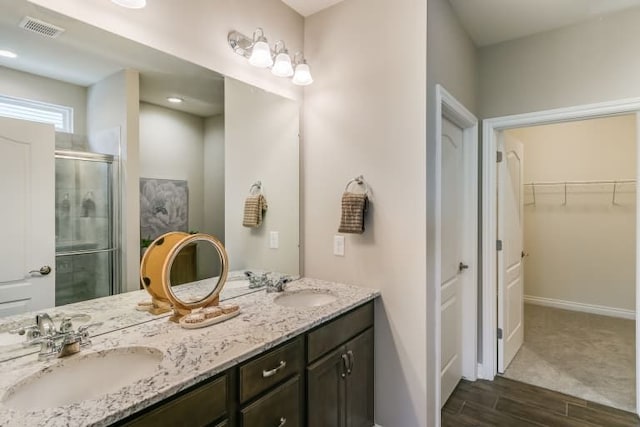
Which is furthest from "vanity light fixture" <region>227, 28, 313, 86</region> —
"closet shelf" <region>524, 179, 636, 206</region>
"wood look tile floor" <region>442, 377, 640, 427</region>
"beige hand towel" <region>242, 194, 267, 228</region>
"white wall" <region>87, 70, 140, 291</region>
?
"closet shelf" <region>524, 179, 636, 206</region>

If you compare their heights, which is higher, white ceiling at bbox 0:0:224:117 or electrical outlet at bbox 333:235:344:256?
white ceiling at bbox 0:0:224:117

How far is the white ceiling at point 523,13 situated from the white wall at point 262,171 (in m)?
1.40

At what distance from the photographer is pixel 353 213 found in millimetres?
2074

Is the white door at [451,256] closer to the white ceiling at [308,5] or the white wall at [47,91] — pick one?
the white ceiling at [308,5]

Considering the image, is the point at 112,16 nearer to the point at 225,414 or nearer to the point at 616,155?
the point at 225,414

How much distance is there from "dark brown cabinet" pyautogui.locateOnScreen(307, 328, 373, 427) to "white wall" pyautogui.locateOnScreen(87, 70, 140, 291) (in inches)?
37.3

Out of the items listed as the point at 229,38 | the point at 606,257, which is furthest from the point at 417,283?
the point at 606,257

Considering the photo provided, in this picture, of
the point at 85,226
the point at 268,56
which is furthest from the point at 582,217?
the point at 85,226

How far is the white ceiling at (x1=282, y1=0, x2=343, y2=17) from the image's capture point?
2281 millimetres

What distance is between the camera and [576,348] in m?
3.36

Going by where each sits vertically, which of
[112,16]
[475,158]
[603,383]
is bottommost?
[603,383]

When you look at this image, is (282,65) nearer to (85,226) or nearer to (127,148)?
(127,148)

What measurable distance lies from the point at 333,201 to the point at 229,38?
3.80 feet

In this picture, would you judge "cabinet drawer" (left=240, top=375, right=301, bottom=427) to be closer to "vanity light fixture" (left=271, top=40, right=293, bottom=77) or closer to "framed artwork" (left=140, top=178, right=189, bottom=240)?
"framed artwork" (left=140, top=178, right=189, bottom=240)
